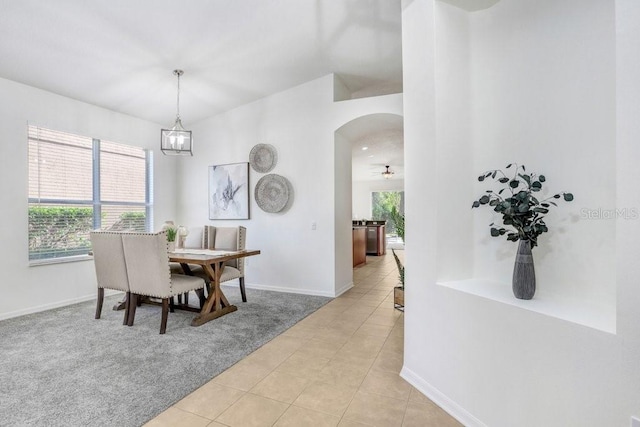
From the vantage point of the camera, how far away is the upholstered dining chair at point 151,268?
2.98 meters

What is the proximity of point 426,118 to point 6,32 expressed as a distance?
3.67m

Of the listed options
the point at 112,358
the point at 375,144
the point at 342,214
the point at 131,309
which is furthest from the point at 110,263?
the point at 375,144

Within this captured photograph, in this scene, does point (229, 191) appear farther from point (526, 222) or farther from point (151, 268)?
point (526, 222)

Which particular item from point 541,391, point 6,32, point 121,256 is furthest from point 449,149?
point 6,32

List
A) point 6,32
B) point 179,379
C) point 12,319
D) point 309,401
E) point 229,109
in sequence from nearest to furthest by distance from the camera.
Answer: point 309,401, point 179,379, point 6,32, point 12,319, point 229,109

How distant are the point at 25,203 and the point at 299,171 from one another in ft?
10.8

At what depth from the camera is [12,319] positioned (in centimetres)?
344

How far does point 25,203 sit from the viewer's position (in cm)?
363

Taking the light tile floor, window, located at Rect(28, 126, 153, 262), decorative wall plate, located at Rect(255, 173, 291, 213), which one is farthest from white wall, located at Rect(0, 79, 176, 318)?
the light tile floor

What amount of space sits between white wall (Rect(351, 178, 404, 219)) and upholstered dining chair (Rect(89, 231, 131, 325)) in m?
8.95

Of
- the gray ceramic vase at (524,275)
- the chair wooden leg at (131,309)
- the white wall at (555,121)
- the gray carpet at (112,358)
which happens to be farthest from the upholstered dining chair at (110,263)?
the gray ceramic vase at (524,275)

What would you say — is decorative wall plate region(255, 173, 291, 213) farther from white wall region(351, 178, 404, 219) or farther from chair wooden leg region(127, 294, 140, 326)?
white wall region(351, 178, 404, 219)

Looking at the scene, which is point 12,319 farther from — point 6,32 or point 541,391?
point 541,391

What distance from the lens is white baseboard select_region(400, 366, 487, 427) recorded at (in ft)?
5.51
